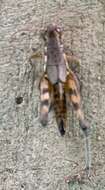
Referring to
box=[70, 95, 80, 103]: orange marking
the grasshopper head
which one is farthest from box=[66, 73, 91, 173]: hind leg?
the grasshopper head

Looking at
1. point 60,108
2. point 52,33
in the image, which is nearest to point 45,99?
point 60,108

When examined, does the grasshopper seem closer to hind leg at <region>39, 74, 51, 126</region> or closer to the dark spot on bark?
hind leg at <region>39, 74, 51, 126</region>

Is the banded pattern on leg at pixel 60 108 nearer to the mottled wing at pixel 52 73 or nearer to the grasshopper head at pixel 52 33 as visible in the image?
the mottled wing at pixel 52 73

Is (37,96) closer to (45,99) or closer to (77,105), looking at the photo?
(45,99)

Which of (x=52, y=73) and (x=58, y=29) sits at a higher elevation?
(x=58, y=29)

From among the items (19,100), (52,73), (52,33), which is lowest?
(19,100)

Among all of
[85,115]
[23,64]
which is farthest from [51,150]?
[23,64]

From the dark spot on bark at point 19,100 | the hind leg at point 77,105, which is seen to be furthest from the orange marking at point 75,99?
the dark spot on bark at point 19,100
